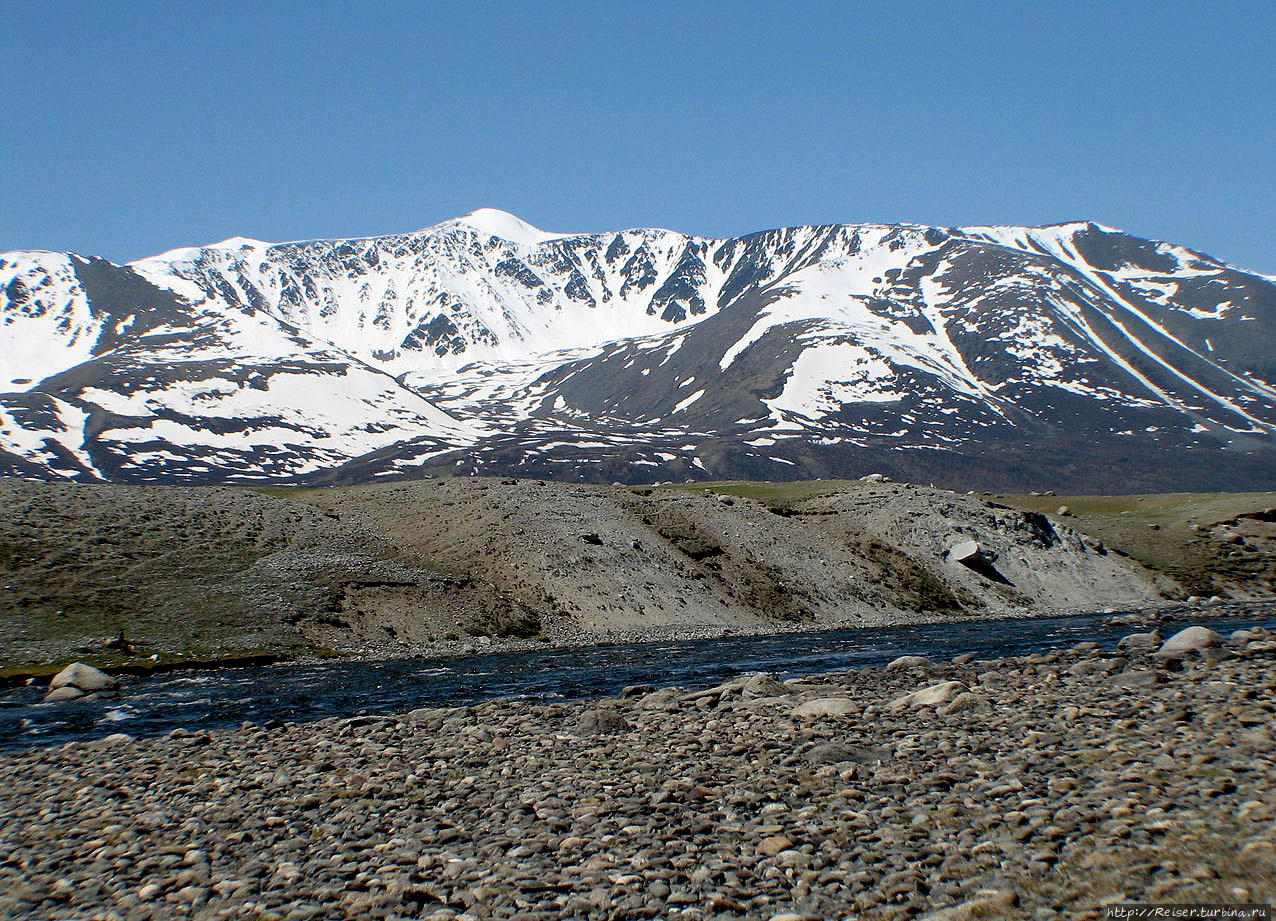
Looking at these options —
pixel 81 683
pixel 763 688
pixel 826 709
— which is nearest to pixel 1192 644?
pixel 763 688

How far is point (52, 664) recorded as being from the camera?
40375 millimetres

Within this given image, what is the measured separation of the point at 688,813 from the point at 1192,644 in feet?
81.4

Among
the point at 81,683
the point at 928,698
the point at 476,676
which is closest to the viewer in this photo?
the point at 928,698

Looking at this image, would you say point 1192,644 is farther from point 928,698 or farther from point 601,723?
point 601,723

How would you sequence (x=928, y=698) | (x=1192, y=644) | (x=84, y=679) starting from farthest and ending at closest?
(x=84, y=679) < (x=1192, y=644) < (x=928, y=698)

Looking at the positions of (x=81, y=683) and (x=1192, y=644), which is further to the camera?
(x=81, y=683)

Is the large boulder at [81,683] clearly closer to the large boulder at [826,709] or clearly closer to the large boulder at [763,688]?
the large boulder at [763,688]

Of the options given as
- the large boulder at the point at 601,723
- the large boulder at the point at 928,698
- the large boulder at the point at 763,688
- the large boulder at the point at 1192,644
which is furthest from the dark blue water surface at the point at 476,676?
the large boulder at the point at 928,698

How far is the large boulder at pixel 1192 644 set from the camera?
32.2 metres

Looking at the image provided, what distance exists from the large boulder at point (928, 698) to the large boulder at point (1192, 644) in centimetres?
1065

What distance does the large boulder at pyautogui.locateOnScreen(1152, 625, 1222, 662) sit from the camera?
32.2 meters

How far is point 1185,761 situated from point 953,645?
31.7 meters

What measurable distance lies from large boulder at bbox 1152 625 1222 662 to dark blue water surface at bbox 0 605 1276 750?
745 centimetres

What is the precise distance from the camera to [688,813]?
1588cm
